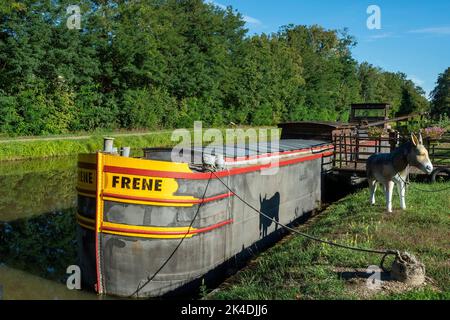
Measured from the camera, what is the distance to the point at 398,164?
9.91m

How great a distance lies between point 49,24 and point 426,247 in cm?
2742

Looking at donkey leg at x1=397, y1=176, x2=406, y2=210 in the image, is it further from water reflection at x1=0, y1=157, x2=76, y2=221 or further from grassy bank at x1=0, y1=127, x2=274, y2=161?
grassy bank at x1=0, y1=127, x2=274, y2=161

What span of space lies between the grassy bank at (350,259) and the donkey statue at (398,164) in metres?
0.62

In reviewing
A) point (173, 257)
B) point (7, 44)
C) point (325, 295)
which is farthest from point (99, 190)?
point (7, 44)

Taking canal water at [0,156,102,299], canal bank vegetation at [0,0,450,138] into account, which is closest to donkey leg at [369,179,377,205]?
canal water at [0,156,102,299]

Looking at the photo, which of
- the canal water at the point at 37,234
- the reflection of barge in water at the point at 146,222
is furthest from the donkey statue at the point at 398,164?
the canal water at the point at 37,234

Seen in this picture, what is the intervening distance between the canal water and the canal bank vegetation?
262 inches

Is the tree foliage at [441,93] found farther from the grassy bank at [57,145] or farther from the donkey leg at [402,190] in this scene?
the donkey leg at [402,190]

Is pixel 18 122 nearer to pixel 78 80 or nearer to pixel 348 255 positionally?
pixel 78 80

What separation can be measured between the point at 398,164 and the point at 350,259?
349 centimetres

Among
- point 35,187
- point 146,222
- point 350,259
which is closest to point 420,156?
point 350,259

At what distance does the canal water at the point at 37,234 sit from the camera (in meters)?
8.25

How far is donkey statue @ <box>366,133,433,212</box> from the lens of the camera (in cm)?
923

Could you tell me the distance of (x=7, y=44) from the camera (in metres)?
26.5
